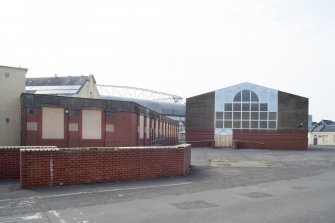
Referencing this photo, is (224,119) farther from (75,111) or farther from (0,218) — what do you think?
(0,218)

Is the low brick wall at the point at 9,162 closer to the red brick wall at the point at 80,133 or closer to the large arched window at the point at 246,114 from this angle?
the red brick wall at the point at 80,133

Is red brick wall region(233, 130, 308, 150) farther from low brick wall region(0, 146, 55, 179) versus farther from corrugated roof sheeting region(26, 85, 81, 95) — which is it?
low brick wall region(0, 146, 55, 179)

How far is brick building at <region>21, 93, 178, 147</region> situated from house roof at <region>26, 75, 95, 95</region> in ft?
51.9

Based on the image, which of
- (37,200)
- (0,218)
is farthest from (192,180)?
(0,218)

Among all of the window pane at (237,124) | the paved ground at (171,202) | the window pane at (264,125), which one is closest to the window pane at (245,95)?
the window pane at (237,124)

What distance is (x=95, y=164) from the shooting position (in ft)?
39.5

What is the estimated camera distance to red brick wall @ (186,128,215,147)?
5284 cm

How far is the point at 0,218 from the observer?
7379mm

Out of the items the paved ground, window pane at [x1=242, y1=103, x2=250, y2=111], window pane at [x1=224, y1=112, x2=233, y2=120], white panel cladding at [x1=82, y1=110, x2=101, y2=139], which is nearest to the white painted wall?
white panel cladding at [x1=82, y1=110, x2=101, y2=139]

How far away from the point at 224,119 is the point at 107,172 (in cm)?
4185

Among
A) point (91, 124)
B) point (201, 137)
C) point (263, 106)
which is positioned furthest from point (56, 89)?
point (263, 106)

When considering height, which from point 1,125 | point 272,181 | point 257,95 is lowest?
point 272,181

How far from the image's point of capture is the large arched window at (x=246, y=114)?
5128 cm

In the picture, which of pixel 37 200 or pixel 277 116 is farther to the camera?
pixel 277 116
